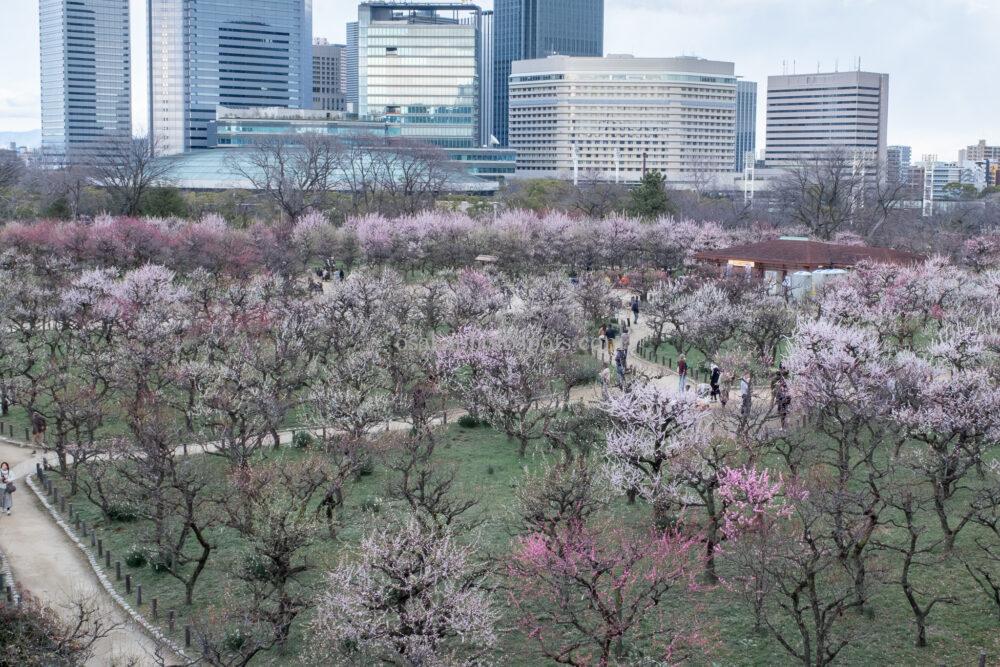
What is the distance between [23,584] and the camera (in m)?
22.1

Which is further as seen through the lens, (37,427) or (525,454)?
(37,427)

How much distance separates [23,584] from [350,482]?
856 cm

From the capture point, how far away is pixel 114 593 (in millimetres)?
21797

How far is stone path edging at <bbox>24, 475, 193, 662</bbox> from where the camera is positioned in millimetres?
19464

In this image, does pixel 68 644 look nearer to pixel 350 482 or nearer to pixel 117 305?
pixel 350 482

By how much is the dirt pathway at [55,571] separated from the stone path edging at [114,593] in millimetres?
97

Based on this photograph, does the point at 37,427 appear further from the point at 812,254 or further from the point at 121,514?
the point at 812,254

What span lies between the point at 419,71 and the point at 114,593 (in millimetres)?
164254

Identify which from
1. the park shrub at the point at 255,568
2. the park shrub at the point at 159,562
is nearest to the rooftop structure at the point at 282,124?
the park shrub at the point at 159,562

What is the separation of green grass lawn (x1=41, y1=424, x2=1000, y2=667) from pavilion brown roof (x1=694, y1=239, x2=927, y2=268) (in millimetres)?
35069

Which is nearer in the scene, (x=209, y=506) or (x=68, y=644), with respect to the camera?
(x=68, y=644)

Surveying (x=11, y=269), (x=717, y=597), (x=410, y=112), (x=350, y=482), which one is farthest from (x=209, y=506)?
(x=410, y=112)

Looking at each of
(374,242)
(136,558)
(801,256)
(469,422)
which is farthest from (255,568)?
(374,242)

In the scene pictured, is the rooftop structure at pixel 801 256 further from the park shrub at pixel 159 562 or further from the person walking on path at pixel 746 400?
the park shrub at pixel 159 562
